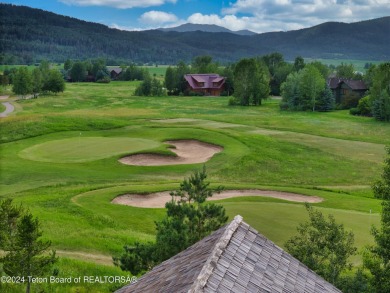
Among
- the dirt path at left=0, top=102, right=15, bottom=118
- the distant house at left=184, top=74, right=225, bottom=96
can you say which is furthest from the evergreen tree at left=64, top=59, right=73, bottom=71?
the dirt path at left=0, top=102, right=15, bottom=118

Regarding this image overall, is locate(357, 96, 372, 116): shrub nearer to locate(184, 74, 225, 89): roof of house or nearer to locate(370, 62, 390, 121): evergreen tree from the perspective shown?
locate(370, 62, 390, 121): evergreen tree

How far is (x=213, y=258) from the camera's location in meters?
8.62

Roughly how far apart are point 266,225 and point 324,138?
1456 inches

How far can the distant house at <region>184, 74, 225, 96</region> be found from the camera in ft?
437

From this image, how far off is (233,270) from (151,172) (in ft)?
105

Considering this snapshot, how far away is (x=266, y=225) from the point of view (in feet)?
78.4

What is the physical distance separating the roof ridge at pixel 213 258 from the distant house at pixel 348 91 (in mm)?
98405

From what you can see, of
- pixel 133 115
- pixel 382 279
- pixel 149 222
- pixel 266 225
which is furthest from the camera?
pixel 133 115

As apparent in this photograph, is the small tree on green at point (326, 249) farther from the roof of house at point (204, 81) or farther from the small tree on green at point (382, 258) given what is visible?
the roof of house at point (204, 81)

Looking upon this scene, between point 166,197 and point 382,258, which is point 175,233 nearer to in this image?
point 382,258

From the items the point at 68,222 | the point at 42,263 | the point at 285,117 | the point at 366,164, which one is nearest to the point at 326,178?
the point at 366,164

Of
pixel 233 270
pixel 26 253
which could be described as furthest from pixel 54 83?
pixel 233 270

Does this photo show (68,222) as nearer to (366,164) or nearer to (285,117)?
(366,164)

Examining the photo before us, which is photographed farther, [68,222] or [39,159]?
[39,159]
